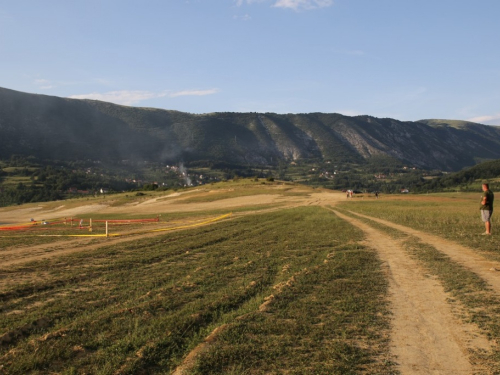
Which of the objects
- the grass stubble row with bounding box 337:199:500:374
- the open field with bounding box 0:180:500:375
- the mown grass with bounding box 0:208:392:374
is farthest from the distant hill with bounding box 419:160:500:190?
the mown grass with bounding box 0:208:392:374

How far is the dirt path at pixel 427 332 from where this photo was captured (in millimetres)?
5492

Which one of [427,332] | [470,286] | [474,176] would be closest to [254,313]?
[427,332]

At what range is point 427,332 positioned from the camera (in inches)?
265

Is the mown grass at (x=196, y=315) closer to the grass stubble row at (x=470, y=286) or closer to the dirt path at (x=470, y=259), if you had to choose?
the grass stubble row at (x=470, y=286)

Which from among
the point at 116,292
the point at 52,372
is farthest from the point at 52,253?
the point at 52,372

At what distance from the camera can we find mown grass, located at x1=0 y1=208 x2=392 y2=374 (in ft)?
18.1

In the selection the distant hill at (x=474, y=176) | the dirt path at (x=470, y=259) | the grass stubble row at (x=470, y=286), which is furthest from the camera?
the distant hill at (x=474, y=176)

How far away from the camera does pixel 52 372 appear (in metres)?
5.22

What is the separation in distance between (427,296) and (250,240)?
11477 mm

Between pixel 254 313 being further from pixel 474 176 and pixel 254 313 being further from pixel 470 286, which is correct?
pixel 474 176

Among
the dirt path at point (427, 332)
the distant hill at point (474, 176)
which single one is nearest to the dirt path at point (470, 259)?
the dirt path at point (427, 332)

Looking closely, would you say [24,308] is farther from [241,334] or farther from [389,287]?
[389,287]

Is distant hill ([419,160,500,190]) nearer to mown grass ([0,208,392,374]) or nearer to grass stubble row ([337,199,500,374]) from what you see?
grass stubble row ([337,199,500,374])

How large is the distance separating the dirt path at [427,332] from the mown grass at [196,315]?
28 centimetres
